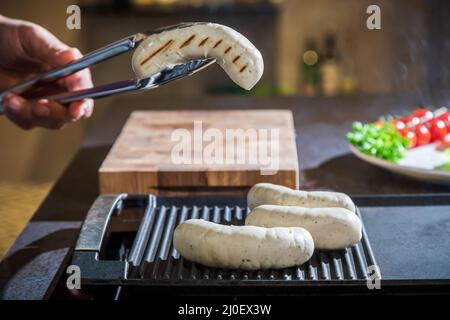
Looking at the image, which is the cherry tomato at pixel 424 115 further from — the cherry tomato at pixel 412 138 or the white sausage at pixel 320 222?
the white sausage at pixel 320 222

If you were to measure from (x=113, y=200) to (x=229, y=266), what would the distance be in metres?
0.31

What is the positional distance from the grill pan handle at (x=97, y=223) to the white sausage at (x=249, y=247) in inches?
5.6

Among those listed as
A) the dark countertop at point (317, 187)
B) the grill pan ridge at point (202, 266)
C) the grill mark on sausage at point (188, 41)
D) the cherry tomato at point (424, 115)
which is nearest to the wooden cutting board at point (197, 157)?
the dark countertop at point (317, 187)

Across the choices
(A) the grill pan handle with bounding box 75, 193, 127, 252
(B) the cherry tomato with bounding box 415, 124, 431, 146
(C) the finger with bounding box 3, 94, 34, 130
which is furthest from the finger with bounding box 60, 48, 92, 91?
(B) the cherry tomato with bounding box 415, 124, 431, 146

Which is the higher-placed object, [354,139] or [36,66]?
[36,66]

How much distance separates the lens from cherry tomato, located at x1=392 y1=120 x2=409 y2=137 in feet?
5.86

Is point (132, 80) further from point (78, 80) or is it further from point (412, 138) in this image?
point (412, 138)

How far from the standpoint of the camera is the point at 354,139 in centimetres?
173

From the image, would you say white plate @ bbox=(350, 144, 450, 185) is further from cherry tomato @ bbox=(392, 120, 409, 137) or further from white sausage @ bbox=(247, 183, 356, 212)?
white sausage @ bbox=(247, 183, 356, 212)

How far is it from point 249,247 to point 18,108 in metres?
0.87

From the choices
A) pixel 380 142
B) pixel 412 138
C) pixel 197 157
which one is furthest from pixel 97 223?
pixel 412 138

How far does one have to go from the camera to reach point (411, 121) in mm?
1859
